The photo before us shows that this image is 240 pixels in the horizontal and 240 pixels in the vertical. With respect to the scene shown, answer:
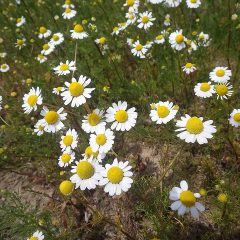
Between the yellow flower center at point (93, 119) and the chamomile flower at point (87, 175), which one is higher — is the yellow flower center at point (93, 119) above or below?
above

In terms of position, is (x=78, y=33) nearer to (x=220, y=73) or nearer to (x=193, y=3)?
(x=193, y=3)

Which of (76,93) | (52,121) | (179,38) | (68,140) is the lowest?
(68,140)

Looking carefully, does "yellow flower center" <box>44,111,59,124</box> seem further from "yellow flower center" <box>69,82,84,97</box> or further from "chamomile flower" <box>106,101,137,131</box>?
"chamomile flower" <box>106,101,137,131</box>

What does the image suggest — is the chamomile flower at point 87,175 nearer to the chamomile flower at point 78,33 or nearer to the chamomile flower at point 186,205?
the chamomile flower at point 186,205

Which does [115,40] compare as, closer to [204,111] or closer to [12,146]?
[204,111]

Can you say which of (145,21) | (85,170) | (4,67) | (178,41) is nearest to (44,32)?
(4,67)

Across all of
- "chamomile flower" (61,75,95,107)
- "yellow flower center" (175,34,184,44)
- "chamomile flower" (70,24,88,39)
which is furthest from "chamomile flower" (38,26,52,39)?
"chamomile flower" (61,75,95,107)

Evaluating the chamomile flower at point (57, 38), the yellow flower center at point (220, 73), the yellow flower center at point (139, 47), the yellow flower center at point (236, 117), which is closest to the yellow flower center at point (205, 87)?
the yellow flower center at point (220, 73)
